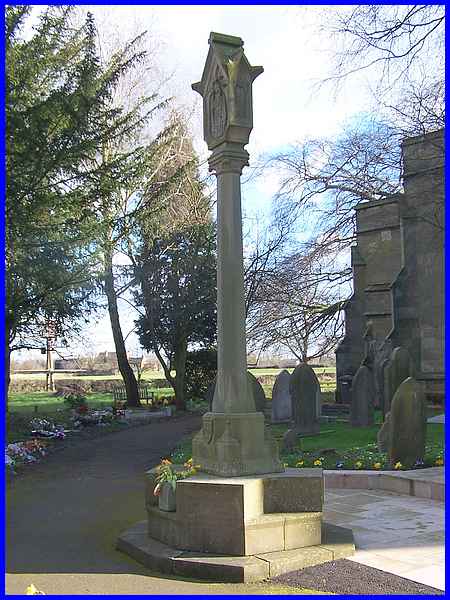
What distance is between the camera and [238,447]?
5926mm

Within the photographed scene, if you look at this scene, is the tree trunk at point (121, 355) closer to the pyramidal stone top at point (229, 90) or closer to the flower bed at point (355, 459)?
the flower bed at point (355, 459)

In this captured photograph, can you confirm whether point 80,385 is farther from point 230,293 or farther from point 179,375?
point 230,293

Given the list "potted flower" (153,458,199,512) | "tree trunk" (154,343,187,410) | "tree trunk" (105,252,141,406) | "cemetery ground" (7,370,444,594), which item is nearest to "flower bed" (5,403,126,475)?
"cemetery ground" (7,370,444,594)

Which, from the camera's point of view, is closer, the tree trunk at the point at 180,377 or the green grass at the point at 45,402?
the green grass at the point at 45,402

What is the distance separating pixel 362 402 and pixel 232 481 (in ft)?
31.3

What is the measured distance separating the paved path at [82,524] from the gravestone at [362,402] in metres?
4.21

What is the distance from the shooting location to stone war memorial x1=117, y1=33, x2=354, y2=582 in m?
5.38

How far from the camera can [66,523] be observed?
732 centimetres

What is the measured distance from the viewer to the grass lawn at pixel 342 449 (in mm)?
9586

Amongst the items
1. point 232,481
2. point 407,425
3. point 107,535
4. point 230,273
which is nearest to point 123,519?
point 107,535

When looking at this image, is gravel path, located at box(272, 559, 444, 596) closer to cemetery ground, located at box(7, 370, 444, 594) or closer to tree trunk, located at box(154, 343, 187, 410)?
cemetery ground, located at box(7, 370, 444, 594)

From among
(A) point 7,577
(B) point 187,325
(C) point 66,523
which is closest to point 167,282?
(B) point 187,325

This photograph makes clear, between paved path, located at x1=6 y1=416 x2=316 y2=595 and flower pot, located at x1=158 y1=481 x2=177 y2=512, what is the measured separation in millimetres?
539

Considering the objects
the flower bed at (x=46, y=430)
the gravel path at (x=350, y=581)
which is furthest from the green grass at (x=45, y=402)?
the gravel path at (x=350, y=581)
